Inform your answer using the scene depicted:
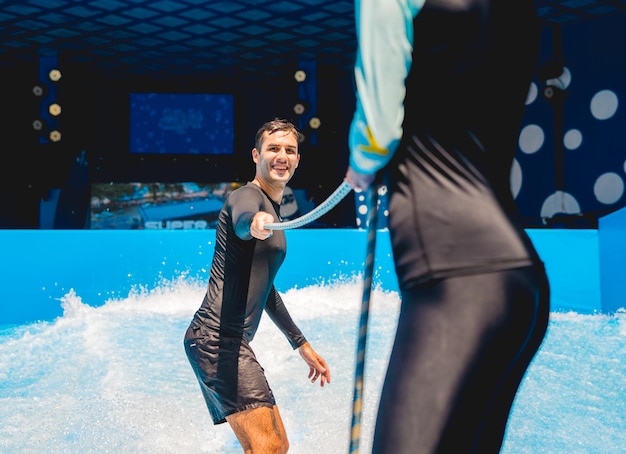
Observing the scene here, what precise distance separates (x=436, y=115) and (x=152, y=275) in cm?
644

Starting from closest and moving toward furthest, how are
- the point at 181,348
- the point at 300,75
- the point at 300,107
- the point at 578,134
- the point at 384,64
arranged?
the point at 384,64 < the point at 181,348 < the point at 578,134 < the point at 300,75 < the point at 300,107

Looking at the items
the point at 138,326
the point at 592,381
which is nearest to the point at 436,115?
the point at 592,381

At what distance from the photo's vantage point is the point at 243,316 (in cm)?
243

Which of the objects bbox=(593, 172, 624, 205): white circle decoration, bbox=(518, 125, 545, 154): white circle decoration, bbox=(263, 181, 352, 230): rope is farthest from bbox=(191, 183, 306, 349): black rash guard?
bbox=(518, 125, 545, 154): white circle decoration

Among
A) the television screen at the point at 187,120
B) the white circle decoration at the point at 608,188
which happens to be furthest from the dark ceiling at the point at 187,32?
the white circle decoration at the point at 608,188

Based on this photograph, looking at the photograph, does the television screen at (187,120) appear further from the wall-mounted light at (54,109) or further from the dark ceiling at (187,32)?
the wall-mounted light at (54,109)

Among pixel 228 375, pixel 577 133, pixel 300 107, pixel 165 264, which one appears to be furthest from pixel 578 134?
pixel 228 375

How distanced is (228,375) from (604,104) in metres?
10.8

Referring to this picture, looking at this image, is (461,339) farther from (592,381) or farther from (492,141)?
(592,381)

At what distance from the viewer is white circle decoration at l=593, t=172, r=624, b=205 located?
438 inches

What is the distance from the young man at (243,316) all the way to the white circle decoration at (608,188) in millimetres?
9817

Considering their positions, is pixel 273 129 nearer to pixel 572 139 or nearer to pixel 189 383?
pixel 189 383

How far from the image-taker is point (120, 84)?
15.4m

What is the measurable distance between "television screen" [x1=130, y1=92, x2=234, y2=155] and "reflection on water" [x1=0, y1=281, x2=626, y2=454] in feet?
27.5
